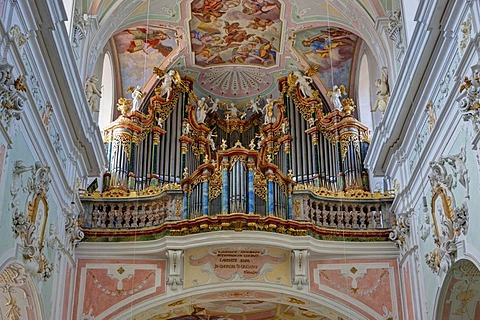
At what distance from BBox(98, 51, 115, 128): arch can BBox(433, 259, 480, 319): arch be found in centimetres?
911

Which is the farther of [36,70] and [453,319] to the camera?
[453,319]

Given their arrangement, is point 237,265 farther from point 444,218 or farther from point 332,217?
point 444,218

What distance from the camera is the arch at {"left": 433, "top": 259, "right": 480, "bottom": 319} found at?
10.1 meters

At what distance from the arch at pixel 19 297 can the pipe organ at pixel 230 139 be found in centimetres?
380

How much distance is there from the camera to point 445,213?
1020 centimetres

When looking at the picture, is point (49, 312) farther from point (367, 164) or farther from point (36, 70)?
point (367, 164)

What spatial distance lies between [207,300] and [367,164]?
3.98 m

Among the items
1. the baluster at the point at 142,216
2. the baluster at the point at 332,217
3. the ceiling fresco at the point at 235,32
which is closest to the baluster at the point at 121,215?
the baluster at the point at 142,216

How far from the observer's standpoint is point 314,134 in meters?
16.7

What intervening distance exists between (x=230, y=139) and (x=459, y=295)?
27.6 feet

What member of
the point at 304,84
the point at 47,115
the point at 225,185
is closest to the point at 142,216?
the point at 225,185

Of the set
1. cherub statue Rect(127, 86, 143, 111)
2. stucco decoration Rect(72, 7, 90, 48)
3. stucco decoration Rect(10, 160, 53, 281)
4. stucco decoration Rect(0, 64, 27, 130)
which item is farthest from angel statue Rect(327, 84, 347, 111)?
stucco decoration Rect(0, 64, 27, 130)

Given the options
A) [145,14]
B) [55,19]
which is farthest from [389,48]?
[55,19]

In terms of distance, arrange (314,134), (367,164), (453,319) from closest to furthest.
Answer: (453,319) → (367,164) → (314,134)
